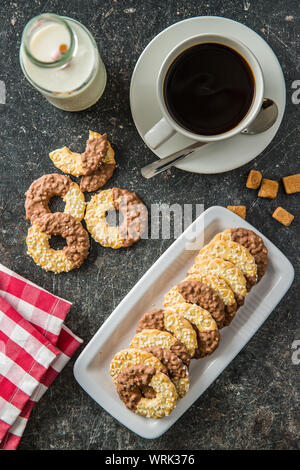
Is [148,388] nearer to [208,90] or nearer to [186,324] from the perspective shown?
[186,324]

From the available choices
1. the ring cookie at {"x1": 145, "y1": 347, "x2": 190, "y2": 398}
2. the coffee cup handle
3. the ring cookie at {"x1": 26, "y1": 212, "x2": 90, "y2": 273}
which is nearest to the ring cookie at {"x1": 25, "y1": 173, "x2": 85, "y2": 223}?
the ring cookie at {"x1": 26, "y1": 212, "x2": 90, "y2": 273}

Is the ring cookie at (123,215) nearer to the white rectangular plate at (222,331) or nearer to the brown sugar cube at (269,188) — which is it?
the white rectangular plate at (222,331)

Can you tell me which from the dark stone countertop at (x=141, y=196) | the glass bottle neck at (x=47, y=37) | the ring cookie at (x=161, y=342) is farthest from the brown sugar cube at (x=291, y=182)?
the glass bottle neck at (x=47, y=37)

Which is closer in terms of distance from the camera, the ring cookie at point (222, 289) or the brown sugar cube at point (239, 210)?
the ring cookie at point (222, 289)

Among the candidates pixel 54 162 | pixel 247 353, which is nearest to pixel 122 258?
pixel 54 162
